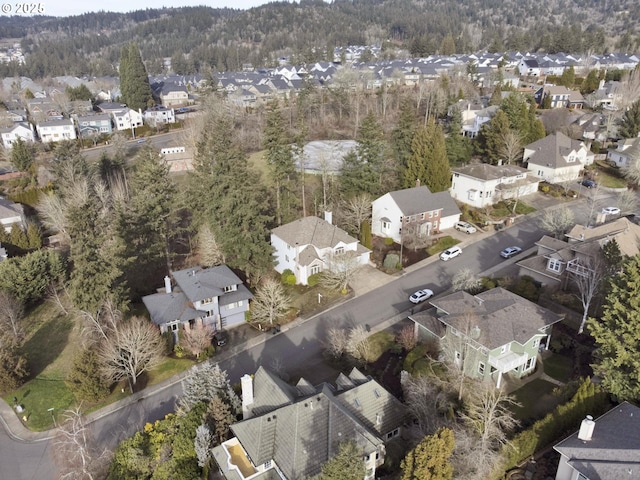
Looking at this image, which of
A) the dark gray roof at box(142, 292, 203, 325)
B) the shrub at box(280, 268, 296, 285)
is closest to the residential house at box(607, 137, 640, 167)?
the shrub at box(280, 268, 296, 285)

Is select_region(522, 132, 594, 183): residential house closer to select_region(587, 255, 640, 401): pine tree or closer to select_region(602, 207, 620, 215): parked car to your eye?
select_region(602, 207, 620, 215): parked car

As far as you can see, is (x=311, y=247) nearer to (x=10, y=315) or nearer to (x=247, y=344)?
(x=247, y=344)

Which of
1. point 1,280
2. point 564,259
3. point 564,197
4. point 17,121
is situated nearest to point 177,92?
point 17,121

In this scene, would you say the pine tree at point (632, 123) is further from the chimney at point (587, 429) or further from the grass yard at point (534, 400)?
the chimney at point (587, 429)

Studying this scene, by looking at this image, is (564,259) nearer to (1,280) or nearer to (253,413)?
(253,413)

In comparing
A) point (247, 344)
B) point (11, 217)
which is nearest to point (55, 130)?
point (11, 217)

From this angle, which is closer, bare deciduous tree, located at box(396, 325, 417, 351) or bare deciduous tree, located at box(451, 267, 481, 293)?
bare deciduous tree, located at box(396, 325, 417, 351)

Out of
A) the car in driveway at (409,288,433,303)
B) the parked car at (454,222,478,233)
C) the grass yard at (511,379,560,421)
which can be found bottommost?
the grass yard at (511,379,560,421)

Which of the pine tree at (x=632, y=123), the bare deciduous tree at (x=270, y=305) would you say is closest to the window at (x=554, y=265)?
the bare deciduous tree at (x=270, y=305)
